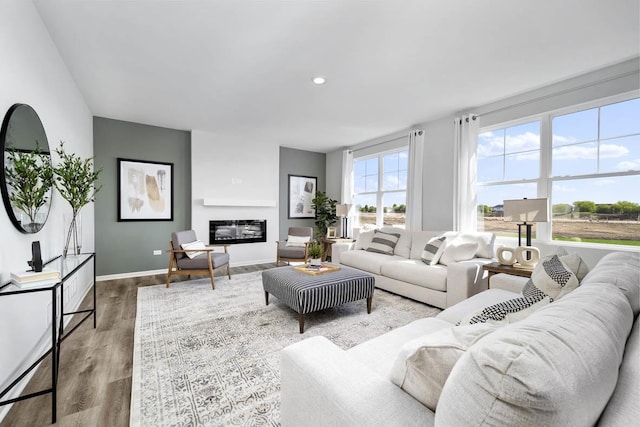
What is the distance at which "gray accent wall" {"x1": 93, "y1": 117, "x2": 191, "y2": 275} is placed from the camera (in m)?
4.50

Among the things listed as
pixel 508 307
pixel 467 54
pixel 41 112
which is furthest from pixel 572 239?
pixel 41 112

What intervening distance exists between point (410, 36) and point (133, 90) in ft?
10.7

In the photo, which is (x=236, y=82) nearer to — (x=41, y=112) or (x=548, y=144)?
(x=41, y=112)

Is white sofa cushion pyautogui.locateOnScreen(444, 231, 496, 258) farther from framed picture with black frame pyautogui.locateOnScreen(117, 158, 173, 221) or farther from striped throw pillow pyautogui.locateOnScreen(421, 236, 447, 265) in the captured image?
framed picture with black frame pyautogui.locateOnScreen(117, 158, 173, 221)

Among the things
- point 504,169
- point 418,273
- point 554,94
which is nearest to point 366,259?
point 418,273

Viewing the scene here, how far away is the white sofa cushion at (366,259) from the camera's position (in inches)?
158

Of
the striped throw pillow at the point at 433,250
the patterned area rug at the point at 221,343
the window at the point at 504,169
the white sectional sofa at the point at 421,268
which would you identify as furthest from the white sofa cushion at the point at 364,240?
the window at the point at 504,169

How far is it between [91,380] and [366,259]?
322 cm

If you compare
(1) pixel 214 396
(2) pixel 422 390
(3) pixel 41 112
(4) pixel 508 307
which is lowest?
(1) pixel 214 396

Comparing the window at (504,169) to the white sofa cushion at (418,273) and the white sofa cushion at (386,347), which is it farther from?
the white sofa cushion at (386,347)

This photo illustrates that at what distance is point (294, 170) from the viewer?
21.8 feet

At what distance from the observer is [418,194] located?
15.3 feet

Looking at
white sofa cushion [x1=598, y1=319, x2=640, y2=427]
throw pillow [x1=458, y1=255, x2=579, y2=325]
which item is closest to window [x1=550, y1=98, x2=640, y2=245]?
throw pillow [x1=458, y1=255, x2=579, y2=325]

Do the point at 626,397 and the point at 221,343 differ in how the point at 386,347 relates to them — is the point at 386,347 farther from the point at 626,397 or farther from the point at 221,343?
the point at 221,343
